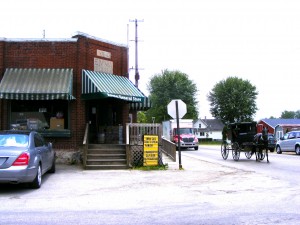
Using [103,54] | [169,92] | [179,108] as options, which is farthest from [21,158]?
[169,92]

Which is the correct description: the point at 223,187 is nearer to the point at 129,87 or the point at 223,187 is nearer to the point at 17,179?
the point at 17,179

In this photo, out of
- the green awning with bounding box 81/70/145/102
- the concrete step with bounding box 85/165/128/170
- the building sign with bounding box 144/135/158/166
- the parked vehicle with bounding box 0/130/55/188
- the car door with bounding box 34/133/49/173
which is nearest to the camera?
the parked vehicle with bounding box 0/130/55/188

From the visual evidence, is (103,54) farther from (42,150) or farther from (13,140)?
(13,140)

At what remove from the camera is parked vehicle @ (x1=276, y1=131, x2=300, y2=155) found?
100 feet

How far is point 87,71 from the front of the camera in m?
Result: 18.0

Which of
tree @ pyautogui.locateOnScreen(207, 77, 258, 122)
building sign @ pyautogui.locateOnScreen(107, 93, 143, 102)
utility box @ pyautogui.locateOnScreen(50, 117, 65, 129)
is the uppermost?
tree @ pyautogui.locateOnScreen(207, 77, 258, 122)

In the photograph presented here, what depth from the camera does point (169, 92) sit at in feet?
255

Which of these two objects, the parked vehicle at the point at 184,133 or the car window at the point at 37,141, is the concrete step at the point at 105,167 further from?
the parked vehicle at the point at 184,133

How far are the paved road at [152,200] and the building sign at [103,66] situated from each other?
19.9ft

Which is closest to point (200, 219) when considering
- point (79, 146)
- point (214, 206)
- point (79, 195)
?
point (214, 206)

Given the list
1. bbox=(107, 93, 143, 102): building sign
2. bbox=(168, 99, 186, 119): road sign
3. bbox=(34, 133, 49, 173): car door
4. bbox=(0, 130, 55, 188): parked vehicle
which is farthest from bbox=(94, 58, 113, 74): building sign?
bbox=(0, 130, 55, 188): parked vehicle

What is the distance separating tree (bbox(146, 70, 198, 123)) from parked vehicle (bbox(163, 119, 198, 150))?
32270 mm

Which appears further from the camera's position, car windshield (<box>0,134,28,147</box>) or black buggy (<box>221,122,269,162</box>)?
black buggy (<box>221,122,269,162</box>)

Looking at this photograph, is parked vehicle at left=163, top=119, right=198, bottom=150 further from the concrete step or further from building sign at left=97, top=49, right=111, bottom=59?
the concrete step
